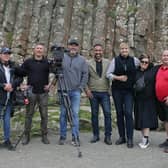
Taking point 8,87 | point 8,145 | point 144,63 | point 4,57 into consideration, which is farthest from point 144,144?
point 4,57

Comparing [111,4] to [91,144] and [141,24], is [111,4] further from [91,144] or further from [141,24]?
[91,144]

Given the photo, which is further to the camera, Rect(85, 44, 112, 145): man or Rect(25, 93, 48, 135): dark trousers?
Rect(85, 44, 112, 145): man

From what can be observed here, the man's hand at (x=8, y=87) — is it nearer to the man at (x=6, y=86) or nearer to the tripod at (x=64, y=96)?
the man at (x=6, y=86)

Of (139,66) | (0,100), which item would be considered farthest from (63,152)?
(139,66)

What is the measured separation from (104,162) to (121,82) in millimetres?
2006

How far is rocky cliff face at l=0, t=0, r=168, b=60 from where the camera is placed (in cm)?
1461

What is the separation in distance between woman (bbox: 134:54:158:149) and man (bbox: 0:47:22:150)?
2650 millimetres

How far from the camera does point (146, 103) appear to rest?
29.9 ft

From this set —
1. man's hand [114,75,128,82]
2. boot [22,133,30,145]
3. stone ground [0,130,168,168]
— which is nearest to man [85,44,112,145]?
man's hand [114,75,128,82]

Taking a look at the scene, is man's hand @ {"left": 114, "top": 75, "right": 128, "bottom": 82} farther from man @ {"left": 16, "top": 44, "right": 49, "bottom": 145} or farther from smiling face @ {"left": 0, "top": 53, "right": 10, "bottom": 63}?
smiling face @ {"left": 0, "top": 53, "right": 10, "bottom": 63}

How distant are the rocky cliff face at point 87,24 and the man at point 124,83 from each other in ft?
17.7

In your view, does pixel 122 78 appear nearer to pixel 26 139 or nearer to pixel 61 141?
pixel 61 141

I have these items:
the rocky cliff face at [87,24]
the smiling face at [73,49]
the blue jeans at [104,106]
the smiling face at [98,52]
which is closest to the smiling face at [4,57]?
the smiling face at [73,49]

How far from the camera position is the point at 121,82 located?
9.05m
